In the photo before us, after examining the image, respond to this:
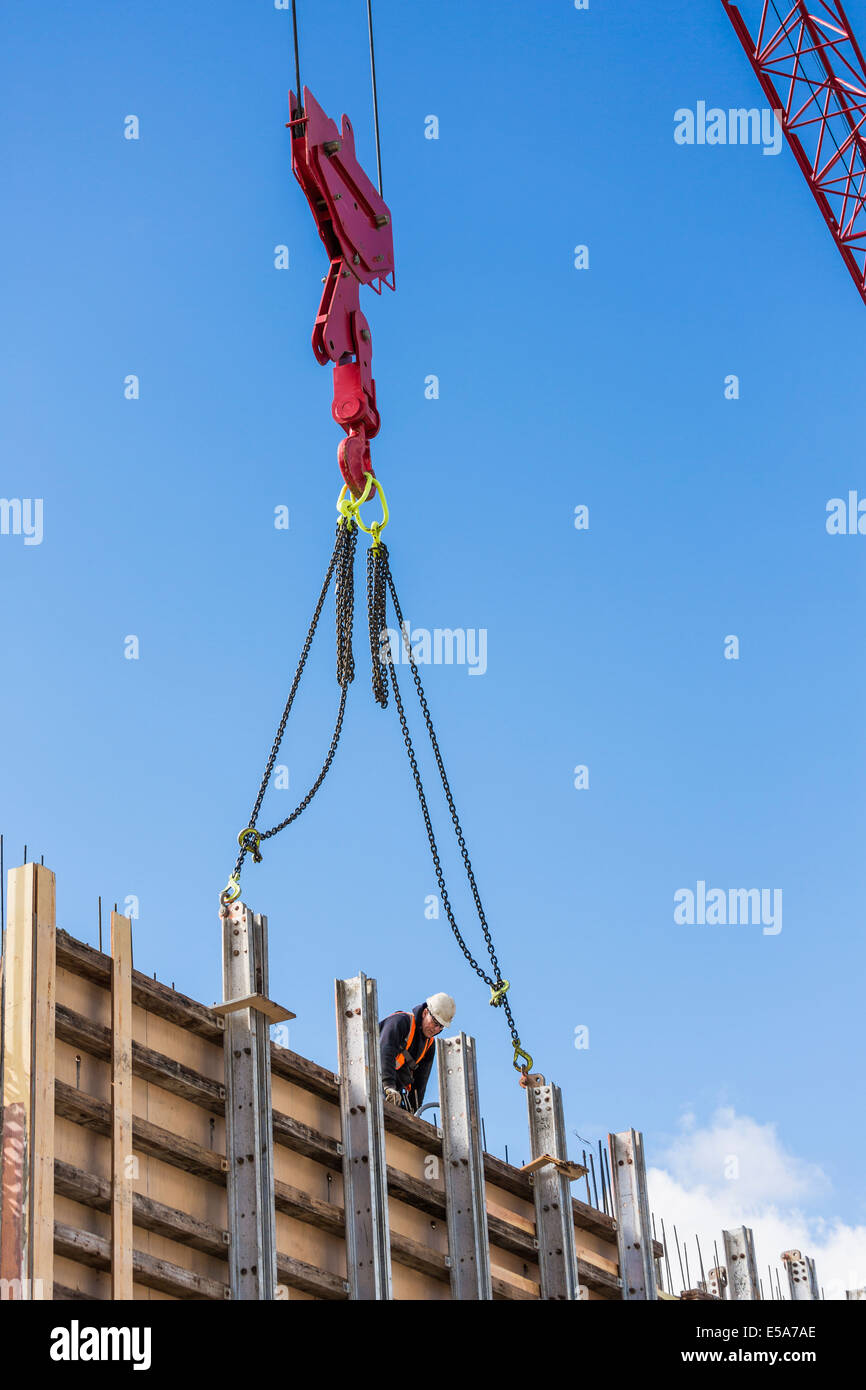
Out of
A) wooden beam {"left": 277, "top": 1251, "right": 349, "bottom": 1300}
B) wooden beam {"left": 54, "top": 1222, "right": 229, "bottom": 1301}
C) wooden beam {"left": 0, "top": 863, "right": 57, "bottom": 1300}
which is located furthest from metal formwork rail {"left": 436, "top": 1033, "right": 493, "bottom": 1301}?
wooden beam {"left": 0, "top": 863, "right": 57, "bottom": 1300}

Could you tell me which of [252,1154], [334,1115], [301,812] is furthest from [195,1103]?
[301,812]

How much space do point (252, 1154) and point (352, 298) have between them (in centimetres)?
701

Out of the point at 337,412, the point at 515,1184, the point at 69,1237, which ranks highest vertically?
the point at 337,412

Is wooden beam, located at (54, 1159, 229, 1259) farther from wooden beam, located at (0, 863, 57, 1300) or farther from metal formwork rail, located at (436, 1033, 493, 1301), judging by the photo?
metal formwork rail, located at (436, 1033, 493, 1301)

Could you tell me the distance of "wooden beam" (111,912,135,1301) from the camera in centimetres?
1080

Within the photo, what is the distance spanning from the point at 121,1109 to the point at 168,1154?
610 millimetres

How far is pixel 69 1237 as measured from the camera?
1046cm

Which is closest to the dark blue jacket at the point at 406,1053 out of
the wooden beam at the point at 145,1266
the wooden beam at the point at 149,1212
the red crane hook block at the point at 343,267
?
the wooden beam at the point at 149,1212

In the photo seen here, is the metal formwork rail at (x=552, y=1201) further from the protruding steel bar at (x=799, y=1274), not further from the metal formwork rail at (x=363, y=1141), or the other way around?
the protruding steel bar at (x=799, y=1274)

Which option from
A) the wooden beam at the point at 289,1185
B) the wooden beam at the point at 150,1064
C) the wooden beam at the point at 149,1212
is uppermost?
the wooden beam at the point at 150,1064

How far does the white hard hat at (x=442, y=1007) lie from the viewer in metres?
15.0

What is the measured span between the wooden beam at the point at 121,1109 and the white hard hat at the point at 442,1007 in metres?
3.89

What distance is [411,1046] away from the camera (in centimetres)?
1477
